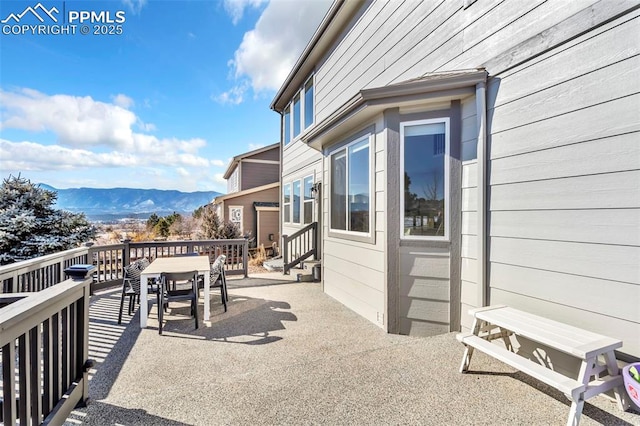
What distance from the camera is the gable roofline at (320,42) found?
6.22 meters

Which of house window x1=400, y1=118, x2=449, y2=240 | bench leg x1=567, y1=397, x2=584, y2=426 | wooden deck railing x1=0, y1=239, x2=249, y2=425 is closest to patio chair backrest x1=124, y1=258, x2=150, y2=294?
wooden deck railing x1=0, y1=239, x2=249, y2=425

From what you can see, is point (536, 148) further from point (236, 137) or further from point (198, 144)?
point (198, 144)

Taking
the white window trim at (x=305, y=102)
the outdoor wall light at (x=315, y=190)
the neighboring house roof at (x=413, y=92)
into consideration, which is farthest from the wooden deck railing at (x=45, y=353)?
the white window trim at (x=305, y=102)

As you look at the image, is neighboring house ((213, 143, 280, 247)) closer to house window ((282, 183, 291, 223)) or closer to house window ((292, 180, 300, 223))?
house window ((282, 183, 291, 223))

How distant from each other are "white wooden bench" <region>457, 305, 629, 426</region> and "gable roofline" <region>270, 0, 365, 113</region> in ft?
20.5

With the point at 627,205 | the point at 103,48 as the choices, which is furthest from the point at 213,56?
the point at 627,205

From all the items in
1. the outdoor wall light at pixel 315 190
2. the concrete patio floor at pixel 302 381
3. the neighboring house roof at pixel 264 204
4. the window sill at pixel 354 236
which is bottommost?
the concrete patio floor at pixel 302 381

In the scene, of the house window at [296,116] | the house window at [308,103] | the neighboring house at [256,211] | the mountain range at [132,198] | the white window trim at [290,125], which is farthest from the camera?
the mountain range at [132,198]

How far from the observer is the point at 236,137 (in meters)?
19.0

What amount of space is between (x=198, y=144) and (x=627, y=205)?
36556mm

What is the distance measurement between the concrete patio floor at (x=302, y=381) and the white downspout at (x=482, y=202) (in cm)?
72

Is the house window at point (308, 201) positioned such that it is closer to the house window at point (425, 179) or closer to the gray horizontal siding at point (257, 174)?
the house window at point (425, 179)

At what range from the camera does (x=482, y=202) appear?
3.18 m

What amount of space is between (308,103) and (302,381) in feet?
25.1
